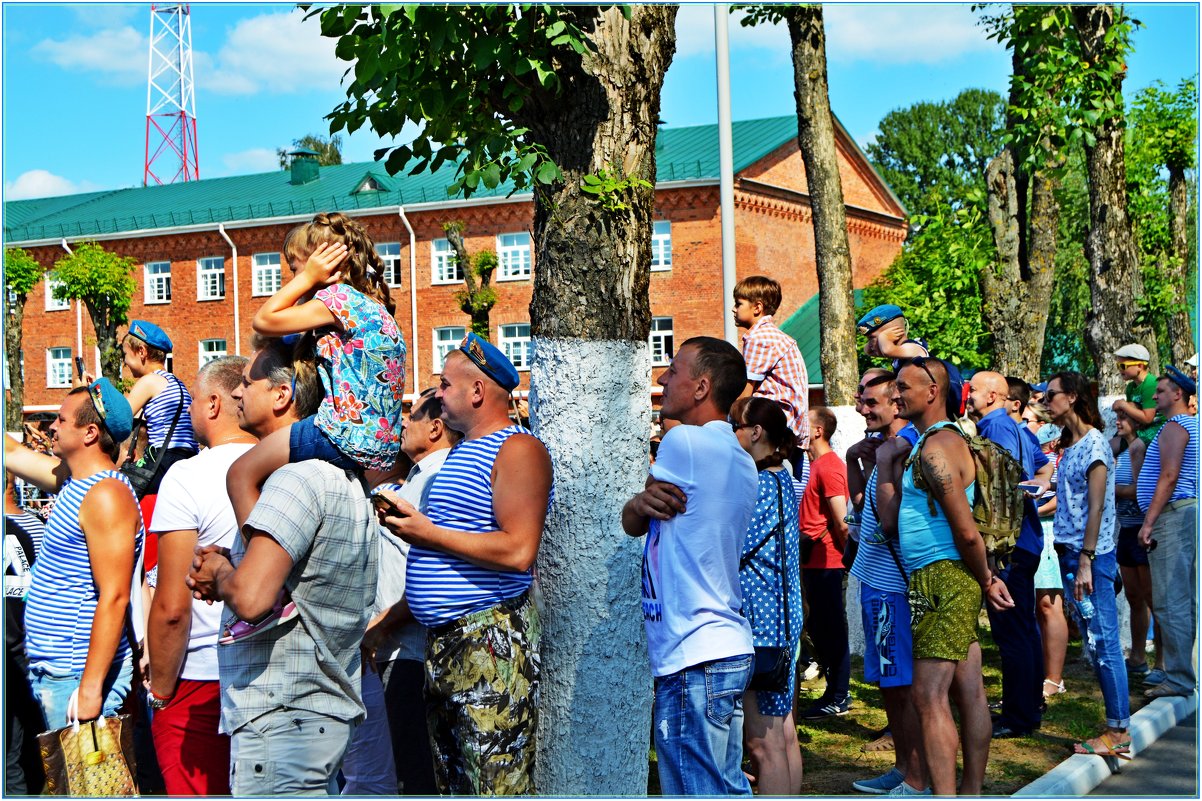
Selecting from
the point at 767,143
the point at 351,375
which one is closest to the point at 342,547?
the point at 351,375

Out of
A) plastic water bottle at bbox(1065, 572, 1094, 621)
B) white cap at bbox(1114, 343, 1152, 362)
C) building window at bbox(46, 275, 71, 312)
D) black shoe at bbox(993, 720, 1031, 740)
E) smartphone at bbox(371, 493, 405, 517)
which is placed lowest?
black shoe at bbox(993, 720, 1031, 740)

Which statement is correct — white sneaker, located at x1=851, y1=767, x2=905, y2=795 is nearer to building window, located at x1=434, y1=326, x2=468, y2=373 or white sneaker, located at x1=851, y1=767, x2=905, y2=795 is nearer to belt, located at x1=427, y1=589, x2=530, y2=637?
belt, located at x1=427, y1=589, x2=530, y2=637

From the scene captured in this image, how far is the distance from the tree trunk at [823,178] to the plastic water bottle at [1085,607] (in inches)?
208

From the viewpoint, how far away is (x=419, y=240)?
1850 inches

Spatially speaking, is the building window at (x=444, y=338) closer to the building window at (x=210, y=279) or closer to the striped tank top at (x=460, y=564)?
the building window at (x=210, y=279)

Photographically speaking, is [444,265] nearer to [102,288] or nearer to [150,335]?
[102,288]

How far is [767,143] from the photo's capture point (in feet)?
151

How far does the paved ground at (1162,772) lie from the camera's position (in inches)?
269

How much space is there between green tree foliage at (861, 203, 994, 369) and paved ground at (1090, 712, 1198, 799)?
379 inches

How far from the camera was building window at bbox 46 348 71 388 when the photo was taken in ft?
175

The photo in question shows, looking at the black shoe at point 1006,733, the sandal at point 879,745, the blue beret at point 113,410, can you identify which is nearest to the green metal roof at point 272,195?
the black shoe at point 1006,733

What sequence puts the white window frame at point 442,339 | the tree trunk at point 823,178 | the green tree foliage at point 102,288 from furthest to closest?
the white window frame at point 442,339
the green tree foliage at point 102,288
the tree trunk at point 823,178

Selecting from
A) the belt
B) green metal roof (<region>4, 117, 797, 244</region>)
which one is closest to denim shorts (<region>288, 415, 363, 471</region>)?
the belt

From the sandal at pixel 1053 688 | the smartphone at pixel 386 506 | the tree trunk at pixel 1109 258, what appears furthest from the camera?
the tree trunk at pixel 1109 258
